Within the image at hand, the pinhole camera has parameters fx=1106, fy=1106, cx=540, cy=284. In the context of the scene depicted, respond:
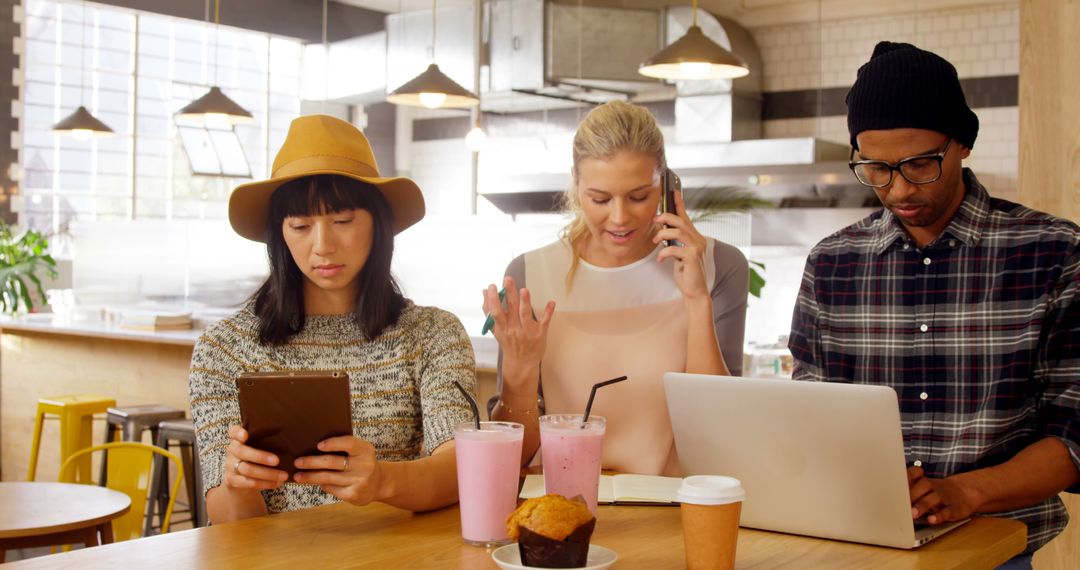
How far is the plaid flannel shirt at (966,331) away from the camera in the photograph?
189cm

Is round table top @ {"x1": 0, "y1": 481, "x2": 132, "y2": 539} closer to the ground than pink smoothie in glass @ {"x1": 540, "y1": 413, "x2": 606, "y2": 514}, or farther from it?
closer to the ground

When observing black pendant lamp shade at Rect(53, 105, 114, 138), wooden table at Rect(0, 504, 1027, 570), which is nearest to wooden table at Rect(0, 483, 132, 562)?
wooden table at Rect(0, 504, 1027, 570)

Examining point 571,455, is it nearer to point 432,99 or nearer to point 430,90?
point 430,90

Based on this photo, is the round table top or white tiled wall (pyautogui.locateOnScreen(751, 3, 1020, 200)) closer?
the round table top

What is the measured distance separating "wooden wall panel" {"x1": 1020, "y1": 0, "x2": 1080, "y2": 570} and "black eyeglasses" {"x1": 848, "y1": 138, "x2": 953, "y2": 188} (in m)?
1.54

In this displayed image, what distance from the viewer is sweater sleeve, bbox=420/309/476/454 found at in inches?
Result: 80.2

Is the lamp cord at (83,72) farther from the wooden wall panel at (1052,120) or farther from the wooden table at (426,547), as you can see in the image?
the wooden table at (426,547)

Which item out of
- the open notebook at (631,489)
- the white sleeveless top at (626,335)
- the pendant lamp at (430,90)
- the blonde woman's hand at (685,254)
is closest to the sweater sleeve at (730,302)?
the white sleeveless top at (626,335)

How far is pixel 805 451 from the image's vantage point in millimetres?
1633

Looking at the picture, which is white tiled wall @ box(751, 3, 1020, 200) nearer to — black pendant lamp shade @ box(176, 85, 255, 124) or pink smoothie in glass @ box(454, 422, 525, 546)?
black pendant lamp shade @ box(176, 85, 255, 124)

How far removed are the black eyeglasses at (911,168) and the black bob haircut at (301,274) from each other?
93cm

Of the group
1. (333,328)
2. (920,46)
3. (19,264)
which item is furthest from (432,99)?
(19,264)

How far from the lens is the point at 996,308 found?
1.93m

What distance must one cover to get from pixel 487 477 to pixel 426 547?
0.46 ft
